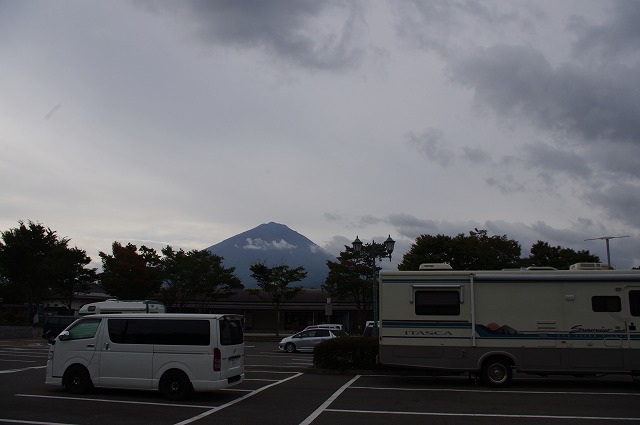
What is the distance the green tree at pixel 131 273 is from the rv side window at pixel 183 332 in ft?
108

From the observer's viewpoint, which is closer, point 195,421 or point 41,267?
point 195,421

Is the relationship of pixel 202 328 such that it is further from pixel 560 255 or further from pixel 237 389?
pixel 560 255

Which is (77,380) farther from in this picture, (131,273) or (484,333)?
(131,273)

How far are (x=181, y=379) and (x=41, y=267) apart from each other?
35.8m

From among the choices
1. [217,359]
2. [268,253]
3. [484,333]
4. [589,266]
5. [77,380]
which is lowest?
[77,380]

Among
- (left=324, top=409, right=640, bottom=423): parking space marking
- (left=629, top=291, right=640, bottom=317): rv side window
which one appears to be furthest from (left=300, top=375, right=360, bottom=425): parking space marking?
(left=629, top=291, right=640, bottom=317): rv side window

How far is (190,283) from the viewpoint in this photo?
43.2 metres

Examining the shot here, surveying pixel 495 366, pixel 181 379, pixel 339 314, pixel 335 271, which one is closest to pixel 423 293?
Answer: pixel 495 366

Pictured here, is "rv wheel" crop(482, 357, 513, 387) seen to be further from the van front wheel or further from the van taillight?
the van front wheel

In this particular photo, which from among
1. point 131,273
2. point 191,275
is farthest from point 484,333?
point 131,273

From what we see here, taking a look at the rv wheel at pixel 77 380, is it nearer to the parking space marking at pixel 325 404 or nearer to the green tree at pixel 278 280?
the parking space marking at pixel 325 404

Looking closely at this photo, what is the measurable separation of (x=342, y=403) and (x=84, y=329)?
20.0ft

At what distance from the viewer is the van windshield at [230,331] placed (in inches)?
471

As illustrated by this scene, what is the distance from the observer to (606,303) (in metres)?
14.6
